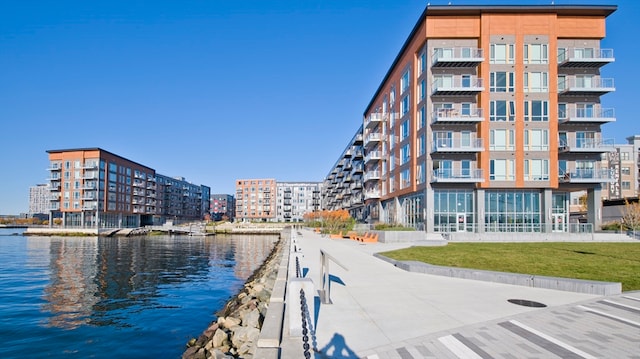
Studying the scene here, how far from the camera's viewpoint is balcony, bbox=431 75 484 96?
4047cm

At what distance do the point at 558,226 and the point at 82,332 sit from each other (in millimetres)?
43432

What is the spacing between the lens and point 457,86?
4141 cm

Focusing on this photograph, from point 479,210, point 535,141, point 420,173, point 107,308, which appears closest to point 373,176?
point 420,173

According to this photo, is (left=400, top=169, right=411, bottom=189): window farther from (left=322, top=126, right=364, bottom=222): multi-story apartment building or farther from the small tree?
the small tree

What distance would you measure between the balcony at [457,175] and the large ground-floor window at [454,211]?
184 cm

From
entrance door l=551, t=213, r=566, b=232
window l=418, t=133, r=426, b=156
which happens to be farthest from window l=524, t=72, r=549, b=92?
entrance door l=551, t=213, r=566, b=232

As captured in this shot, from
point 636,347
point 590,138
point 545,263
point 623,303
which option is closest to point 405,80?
point 590,138

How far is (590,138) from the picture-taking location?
42.3 meters

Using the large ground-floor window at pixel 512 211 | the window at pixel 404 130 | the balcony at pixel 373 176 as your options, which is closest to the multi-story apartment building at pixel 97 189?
the balcony at pixel 373 176

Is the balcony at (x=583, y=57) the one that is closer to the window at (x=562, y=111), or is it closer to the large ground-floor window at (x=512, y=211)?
the window at (x=562, y=111)

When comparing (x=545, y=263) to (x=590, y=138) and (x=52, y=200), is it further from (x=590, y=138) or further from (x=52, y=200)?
(x=52, y=200)

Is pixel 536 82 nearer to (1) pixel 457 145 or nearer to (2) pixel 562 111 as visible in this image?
(2) pixel 562 111

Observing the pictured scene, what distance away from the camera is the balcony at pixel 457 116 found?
132 feet

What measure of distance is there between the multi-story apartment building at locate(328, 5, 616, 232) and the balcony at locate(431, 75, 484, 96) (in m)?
0.10
